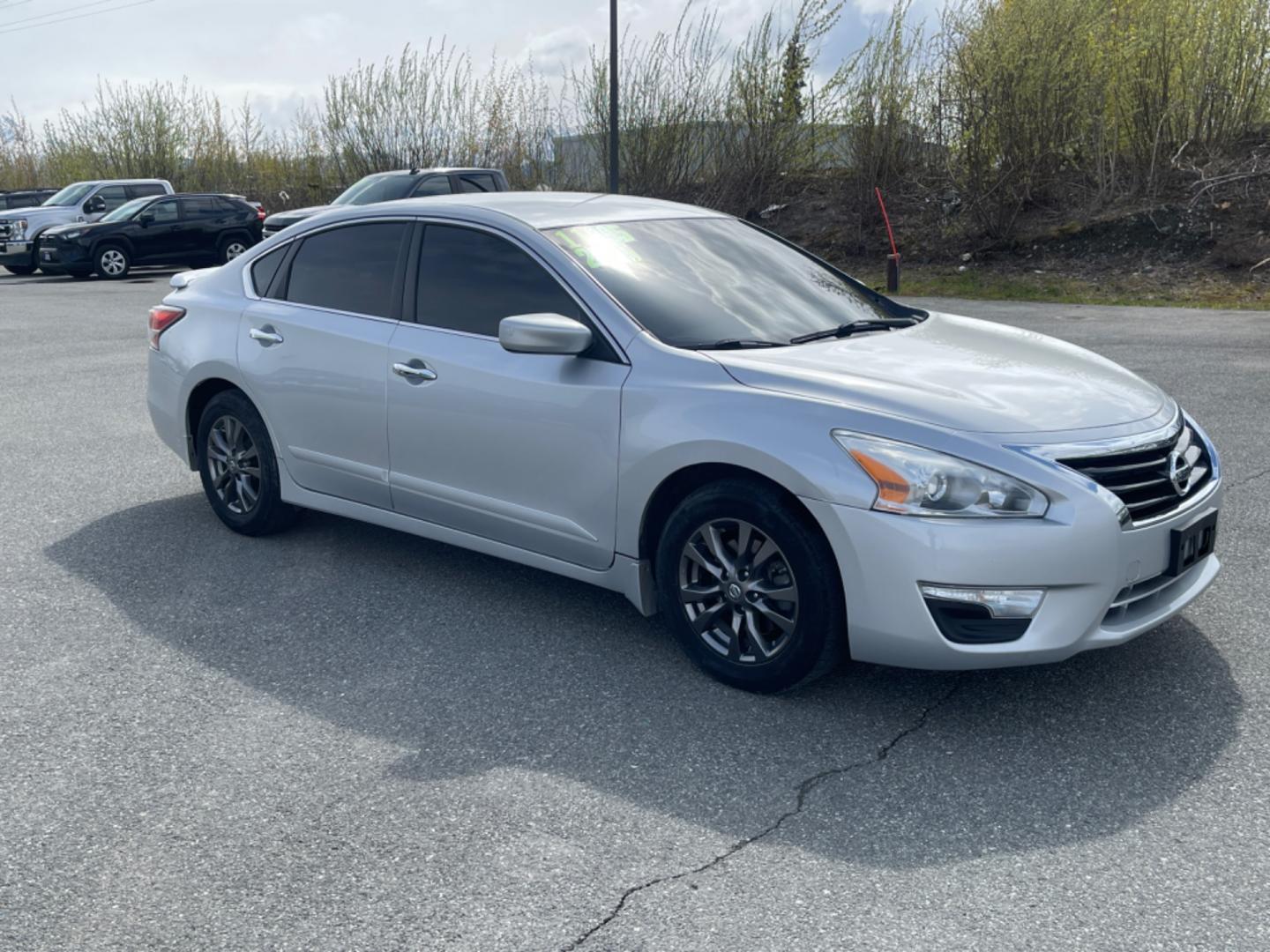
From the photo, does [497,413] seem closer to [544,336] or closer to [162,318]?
[544,336]

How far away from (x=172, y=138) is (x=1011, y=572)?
123 feet

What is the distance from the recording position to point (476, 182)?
20.2 meters

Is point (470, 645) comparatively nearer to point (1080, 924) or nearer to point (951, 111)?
point (1080, 924)

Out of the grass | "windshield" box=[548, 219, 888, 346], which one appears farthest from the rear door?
the grass

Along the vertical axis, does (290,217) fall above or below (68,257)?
above

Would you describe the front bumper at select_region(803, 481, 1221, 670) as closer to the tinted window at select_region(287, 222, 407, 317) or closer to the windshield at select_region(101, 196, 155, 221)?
the tinted window at select_region(287, 222, 407, 317)

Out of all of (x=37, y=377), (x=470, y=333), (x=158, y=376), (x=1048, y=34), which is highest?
(x=1048, y=34)

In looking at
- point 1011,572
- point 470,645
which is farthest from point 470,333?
point 1011,572

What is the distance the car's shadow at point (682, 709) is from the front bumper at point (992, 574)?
288 millimetres

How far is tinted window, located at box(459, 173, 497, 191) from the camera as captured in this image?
20.0 metres

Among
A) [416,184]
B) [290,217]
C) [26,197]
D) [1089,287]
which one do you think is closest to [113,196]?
[26,197]

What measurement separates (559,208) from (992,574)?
2.46 meters

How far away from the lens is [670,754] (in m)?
3.76

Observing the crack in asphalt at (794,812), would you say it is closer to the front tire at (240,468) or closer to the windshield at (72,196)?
the front tire at (240,468)
